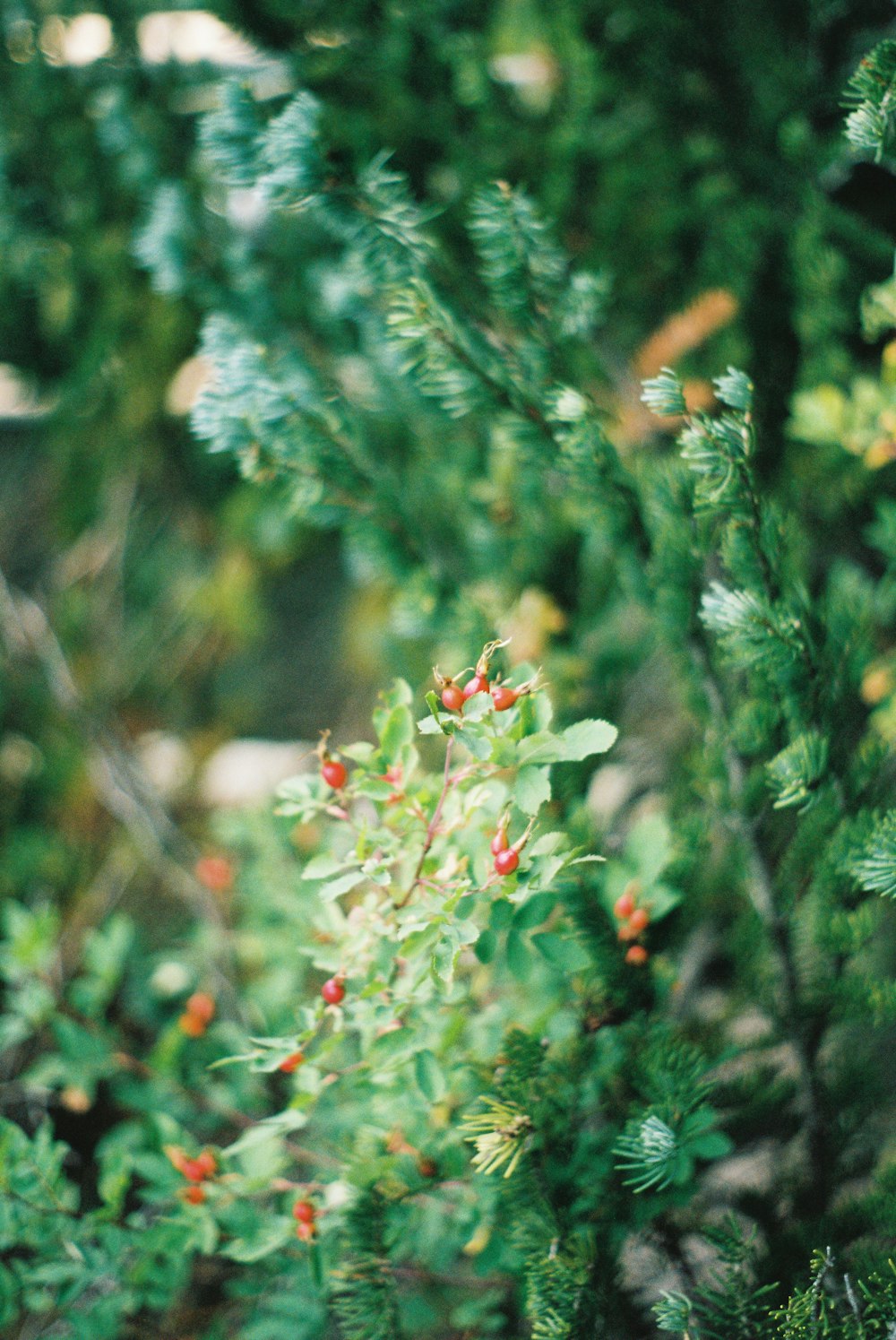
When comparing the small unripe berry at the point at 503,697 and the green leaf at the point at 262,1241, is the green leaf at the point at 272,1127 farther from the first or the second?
the small unripe berry at the point at 503,697

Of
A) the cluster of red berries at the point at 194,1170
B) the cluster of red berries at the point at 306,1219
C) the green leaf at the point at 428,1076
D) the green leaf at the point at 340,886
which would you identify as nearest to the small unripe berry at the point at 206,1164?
the cluster of red berries at the point at 194,1170

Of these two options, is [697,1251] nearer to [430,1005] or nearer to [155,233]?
[430,1005]

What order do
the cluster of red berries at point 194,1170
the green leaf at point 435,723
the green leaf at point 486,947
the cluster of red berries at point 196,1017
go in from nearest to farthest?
the green leaf at point 435,723, the green leaf at point 486,947, the cluster of red berries at point 194,1170, the cluster of red berries at point 196,1017

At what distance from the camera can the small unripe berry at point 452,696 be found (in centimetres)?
52

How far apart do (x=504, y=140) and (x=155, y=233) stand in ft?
1.55

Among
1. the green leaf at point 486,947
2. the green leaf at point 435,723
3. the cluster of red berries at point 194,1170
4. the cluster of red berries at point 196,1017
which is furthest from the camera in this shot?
the cluster of red berries at point 196,1017

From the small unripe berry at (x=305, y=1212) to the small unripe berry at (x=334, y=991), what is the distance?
0.21 m

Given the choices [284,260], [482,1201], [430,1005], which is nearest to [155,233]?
[284,260]

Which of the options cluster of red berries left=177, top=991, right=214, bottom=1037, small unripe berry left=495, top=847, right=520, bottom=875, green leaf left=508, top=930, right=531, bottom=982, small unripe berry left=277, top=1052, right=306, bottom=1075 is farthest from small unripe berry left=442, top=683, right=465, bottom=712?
cluster of red berries left=177, top=991, right=214, bottom=1037

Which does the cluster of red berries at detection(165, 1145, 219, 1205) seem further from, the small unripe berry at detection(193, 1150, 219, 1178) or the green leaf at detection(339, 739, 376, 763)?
the green leaf at detection(339, 739, 376, 763)

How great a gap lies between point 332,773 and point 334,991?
0.57ft

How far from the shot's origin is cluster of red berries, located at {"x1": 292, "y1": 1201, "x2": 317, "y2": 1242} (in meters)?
0.68

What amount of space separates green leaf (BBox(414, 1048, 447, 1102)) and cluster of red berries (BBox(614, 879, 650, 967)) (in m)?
0.19

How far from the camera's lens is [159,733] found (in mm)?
1795
